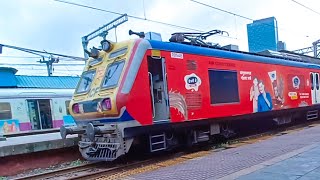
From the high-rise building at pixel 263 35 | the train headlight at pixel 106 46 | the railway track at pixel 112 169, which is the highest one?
the high-rise building at pixel 263 35

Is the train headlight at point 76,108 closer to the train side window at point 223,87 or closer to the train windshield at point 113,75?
the train windshield at point 113,75

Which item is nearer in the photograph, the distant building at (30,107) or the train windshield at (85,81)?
the train windshield at (85,81)

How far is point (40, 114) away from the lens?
1639 cm

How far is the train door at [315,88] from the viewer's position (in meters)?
17.1

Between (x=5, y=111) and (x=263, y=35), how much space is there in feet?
85.4

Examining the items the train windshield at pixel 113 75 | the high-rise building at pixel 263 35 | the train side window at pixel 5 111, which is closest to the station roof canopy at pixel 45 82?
the train side window at pixel 5 111

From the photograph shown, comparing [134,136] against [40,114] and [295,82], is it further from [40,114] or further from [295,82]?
[295,82]

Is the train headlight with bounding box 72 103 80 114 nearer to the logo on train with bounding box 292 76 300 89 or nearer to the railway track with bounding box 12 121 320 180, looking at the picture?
the railway track with bounding box 12 121 320 180

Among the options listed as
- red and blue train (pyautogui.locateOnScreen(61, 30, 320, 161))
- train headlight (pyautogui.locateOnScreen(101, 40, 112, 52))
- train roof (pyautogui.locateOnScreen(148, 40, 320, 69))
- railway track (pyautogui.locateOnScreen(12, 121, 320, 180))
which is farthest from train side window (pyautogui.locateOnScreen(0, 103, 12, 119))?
train roof (pyautogui.locateOnScreen(148, 40, 320, 69))

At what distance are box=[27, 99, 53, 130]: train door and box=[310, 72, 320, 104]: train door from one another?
12.1 metres

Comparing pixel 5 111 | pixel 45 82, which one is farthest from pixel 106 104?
pixel 45 82

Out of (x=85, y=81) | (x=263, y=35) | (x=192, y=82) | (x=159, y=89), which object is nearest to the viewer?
(x=159, y=89)

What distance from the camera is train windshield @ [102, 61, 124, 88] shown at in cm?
870

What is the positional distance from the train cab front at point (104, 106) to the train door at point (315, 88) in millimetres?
11196
